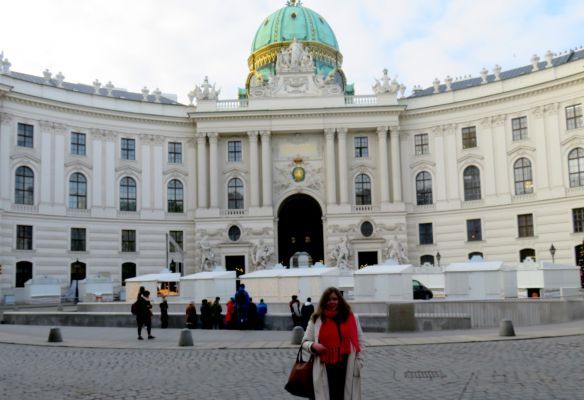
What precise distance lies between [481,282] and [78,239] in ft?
116

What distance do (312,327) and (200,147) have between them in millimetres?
56172

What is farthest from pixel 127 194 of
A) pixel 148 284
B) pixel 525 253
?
pixel 525 253

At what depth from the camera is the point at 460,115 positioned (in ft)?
204

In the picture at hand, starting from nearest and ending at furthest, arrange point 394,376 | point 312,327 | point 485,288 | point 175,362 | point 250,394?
point 312,327, point 250,394, point 394,376, point 175,362, point 485,288

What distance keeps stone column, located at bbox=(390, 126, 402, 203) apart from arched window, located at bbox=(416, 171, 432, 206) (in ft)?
6.96

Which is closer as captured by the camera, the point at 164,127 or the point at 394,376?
the point at 394,376

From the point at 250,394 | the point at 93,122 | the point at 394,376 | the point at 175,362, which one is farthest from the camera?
the point at 93,122

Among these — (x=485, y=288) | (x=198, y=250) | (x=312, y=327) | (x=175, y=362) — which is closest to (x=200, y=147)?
(x=198, y=250)

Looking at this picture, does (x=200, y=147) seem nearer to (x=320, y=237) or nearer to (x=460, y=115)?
(x=320, y=237)

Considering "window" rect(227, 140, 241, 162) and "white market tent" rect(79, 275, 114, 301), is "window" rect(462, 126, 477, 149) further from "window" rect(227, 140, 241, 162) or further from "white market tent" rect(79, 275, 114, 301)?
"white market tent" rect(79, 275, 114, 301)

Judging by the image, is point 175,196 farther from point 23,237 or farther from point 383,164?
point 383,164

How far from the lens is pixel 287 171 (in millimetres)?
64250

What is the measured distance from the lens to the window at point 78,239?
5844 centimetres

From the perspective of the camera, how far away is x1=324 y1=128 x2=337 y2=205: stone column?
62469 mm
